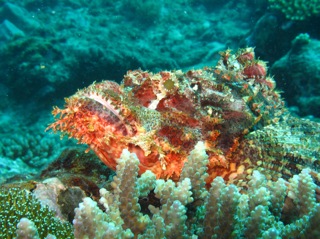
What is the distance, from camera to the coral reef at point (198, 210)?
2.00 meters

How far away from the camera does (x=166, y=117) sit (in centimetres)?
293

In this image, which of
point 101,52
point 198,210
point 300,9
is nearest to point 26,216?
point 198,210

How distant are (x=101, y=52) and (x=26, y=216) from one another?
38.3 ft

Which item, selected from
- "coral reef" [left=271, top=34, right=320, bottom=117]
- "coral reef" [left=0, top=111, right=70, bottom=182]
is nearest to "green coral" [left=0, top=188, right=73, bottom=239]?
"coral reef" [left=0, top=111, right=70, bottom=182]

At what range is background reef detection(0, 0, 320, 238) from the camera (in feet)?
30.3

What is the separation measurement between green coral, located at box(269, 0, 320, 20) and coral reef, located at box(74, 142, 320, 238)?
1162cm

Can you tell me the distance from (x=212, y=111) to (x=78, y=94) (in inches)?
57.4

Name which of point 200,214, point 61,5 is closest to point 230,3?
point 61,5

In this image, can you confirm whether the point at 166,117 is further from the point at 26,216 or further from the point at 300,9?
the point at 300,9

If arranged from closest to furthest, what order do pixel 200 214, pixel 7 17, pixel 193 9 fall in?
pixel 200 214
pixel 7 17
pixel 193 9

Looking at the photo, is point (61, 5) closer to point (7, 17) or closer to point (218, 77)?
point (7, 17)

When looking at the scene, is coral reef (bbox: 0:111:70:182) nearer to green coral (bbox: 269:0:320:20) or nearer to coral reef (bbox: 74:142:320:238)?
coral reef (bbox: 74:142:320:238)

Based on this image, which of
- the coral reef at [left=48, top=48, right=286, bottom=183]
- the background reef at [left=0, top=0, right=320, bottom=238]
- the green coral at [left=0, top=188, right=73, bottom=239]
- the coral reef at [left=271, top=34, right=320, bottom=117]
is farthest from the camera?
the coral reef at [left=271, top=34, right=320, bottom=117]

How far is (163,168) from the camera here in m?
2.77
